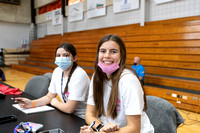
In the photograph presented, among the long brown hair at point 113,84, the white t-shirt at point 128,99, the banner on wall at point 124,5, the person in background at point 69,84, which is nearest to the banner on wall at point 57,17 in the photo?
the banner on wall at point 124,5

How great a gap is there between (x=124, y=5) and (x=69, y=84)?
18.8 ft

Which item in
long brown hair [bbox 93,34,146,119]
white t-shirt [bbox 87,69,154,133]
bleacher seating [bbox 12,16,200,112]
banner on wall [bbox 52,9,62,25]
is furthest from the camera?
banner on wall [bbox 52,9,62,25]

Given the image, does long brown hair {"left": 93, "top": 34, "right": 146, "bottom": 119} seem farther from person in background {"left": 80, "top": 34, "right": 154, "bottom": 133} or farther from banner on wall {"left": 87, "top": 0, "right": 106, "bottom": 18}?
banner on wall {"left": 87, "top": 0, "right": 106, "bottom": 18}

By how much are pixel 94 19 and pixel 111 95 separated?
7504 mm

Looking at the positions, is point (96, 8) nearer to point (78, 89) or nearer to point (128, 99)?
point (78, 89)

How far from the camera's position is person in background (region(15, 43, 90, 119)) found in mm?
1747

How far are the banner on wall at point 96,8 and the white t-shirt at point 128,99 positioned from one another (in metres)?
6.88

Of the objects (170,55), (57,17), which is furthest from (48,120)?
(57,17)

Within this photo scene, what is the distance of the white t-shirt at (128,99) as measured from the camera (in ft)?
3.76

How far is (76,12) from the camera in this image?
925cm

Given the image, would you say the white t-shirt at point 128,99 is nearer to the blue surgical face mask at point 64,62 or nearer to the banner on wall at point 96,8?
the blue surgical face mask at point 64,62

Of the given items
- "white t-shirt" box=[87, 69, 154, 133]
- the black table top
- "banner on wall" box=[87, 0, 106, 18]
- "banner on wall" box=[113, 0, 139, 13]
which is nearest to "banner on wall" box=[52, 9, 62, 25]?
"banner on wall" box=[87, 0, 106, 18]

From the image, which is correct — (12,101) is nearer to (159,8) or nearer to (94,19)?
(159,8)

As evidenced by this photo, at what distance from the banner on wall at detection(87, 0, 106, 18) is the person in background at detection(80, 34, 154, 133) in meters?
6.78
